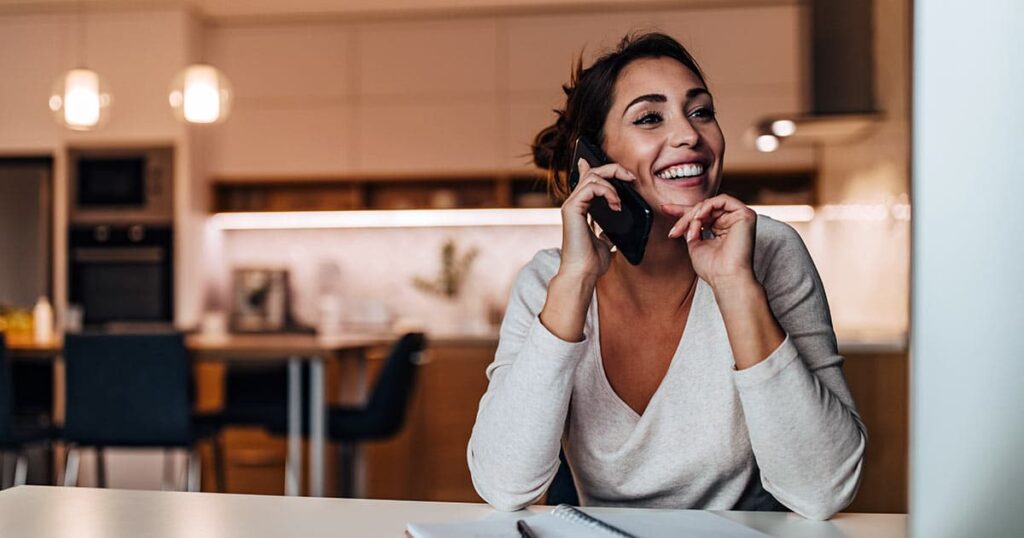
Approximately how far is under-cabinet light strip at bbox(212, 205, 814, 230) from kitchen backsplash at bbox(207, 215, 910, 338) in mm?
47

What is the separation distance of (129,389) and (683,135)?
8.03 ft

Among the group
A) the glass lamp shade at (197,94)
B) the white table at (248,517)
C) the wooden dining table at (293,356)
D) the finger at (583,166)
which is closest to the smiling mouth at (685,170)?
the finger at (583,166)

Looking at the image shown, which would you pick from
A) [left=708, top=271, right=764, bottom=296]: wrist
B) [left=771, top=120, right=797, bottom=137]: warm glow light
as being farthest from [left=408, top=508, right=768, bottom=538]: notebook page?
[left=771, top=120, right=797, bottom=137]: warm glow light

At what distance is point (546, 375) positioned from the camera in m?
1.08

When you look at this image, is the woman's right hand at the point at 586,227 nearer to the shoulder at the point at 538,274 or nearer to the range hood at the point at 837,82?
the shoulder at the point at 538,274

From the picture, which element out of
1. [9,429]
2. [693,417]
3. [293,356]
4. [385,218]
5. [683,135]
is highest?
[385,218]

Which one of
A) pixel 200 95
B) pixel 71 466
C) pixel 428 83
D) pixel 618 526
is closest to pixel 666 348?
pixel 618 526

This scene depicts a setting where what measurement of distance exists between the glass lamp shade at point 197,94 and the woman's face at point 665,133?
2.85 m

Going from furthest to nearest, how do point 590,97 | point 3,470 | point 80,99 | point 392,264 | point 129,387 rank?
point 392,264 < point 3,470 < point 80,99 < point 129,387 < point 590,97

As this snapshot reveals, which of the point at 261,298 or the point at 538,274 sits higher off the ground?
the point at 538,274

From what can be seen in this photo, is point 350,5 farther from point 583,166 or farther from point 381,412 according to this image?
point 583,166

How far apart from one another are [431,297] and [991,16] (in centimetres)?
510

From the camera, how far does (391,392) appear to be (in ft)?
11.3

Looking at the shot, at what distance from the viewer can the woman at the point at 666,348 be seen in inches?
39.3
